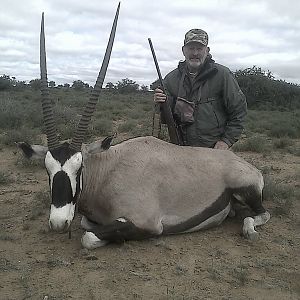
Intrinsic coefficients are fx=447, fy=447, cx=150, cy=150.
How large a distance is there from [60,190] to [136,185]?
39.8 inches

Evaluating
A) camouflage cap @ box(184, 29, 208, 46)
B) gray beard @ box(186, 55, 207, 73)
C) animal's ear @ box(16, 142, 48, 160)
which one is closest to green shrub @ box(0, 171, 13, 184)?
animal's ear @ box(16, 142, 48, 160)

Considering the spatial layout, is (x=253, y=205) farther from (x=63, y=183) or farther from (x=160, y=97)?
(x=63, y=183)

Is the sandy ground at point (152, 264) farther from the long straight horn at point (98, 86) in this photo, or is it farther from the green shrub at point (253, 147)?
the green shrub at point (253, 147)

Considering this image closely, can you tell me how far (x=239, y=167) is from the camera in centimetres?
568

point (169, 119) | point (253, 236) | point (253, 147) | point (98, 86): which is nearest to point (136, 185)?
point (98, 86)

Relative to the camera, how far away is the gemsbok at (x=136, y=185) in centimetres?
440

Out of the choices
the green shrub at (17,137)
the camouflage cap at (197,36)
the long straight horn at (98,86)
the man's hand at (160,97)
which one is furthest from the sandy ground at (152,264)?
the green shrub at (17,137)

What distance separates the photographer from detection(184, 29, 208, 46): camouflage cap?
21.9 ft

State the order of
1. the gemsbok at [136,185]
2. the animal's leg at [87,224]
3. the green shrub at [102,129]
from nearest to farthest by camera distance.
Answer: the gemsbok at [136,185] < the animal's leg at [87,224] < the green shrub at [102,129]

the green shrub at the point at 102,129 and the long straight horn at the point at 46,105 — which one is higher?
the long straight horn at the point at 46,105

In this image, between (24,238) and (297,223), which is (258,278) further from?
(24,238)

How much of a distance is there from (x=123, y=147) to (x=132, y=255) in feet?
4.47

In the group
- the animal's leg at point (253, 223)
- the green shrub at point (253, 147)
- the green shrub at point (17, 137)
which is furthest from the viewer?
the green shrub at point (253, 147)

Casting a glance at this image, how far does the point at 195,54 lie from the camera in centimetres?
673
